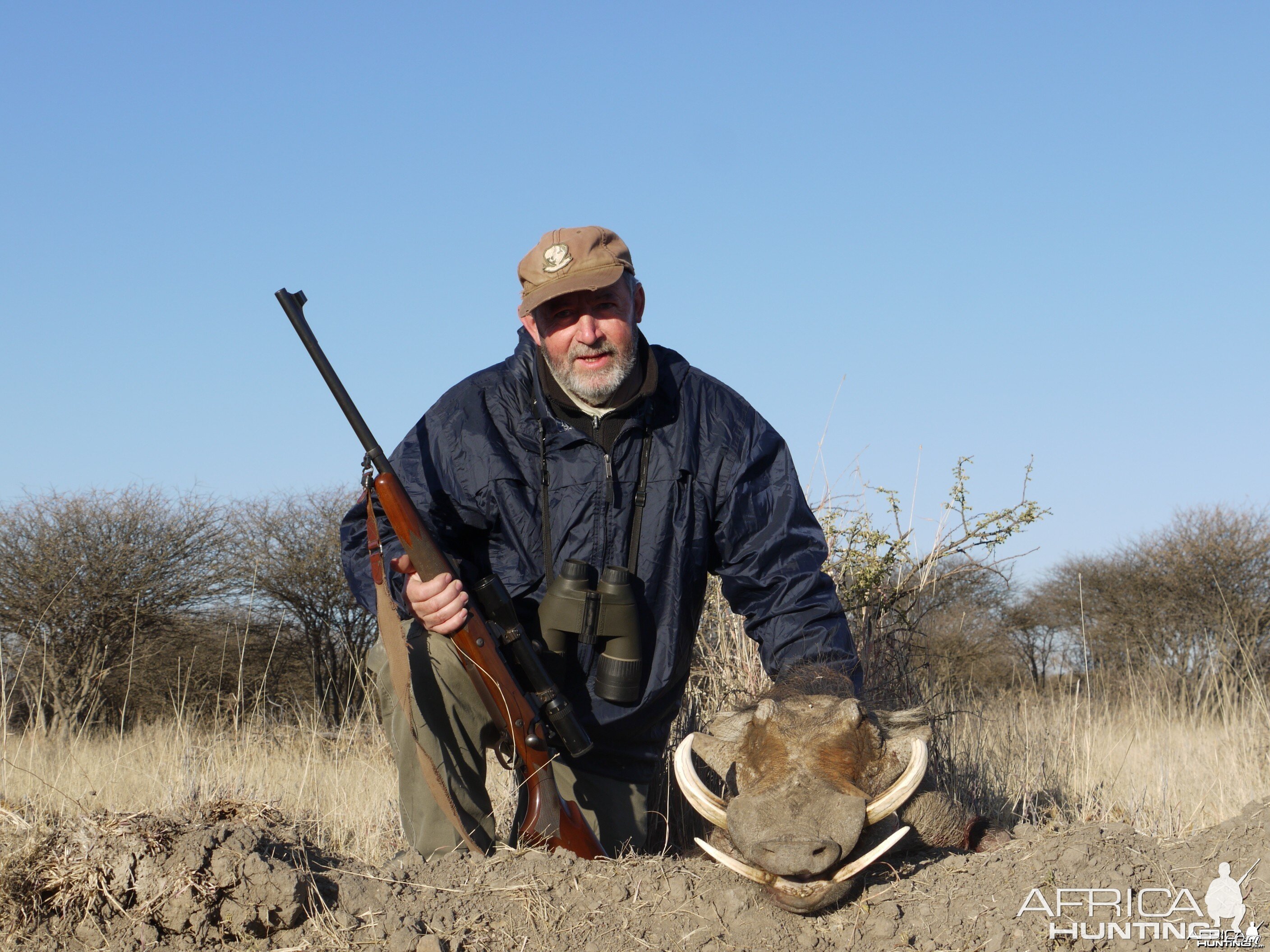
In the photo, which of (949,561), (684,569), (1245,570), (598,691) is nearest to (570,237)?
(684,569)

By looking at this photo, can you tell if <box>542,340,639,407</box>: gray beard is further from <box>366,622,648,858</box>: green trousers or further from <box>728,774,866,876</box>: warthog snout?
<box>728,774,866,876</box>: warthog snout

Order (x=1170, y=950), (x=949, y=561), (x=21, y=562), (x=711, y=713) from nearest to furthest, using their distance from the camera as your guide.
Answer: (x=1170, y=950) → (x=711, y=713) → (x=949, y=561) → (x=21, y=562)

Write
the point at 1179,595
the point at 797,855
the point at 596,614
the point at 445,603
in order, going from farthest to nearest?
the point at 1179,595 < the point at 596,614 < the point at 445,603 < the point at 797,855

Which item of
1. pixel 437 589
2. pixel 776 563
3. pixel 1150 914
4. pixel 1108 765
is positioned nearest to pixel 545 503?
pixel 437 589

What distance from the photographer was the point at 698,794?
8.36 feet

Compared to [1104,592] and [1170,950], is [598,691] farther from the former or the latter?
[1104,592]

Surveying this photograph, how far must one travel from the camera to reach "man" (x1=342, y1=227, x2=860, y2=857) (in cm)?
375

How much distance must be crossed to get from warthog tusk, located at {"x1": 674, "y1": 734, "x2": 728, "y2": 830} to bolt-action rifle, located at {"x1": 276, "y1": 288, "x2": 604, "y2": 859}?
0.78 metres

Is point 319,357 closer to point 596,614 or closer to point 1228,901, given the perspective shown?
point 596,614

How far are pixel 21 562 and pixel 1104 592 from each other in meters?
13.6

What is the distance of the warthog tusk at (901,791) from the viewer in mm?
2391

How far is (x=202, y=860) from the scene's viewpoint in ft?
8.11

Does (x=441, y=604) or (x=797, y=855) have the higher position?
(x=441, y=604)

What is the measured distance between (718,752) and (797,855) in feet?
1.78
